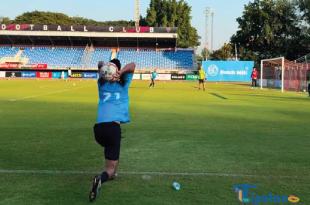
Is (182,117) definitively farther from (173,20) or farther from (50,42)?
(173,20)

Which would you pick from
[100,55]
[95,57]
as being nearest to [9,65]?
[95,57]

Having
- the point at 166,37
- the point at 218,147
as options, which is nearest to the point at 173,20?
the point at 166,37

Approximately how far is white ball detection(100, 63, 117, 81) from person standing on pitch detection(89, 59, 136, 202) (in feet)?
0.15

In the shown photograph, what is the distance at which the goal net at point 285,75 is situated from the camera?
99.2 ft

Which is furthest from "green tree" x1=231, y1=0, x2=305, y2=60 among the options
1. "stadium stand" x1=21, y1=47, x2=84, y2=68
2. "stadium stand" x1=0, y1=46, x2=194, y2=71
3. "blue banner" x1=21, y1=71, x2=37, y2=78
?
"blue banner" x1=21, y1=71, x2=37, y2=78

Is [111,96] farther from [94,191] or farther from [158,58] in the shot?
[158,58]

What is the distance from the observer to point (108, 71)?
172 inches

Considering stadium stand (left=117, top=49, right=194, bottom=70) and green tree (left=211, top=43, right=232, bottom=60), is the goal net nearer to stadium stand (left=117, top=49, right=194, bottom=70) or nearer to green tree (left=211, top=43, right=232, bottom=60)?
stadium stand (left=117, top=49, right=194, bottom=70)

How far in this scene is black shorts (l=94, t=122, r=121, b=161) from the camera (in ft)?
14.5

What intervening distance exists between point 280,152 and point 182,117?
208 inches

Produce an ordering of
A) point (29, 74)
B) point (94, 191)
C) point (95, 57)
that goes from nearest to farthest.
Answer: point (94, 191) → point (29, 74) → point (95, 57)

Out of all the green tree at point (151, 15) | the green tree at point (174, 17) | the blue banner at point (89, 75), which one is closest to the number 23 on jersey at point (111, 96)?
the blue banner at point (89, 75)

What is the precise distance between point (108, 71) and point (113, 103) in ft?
1.50

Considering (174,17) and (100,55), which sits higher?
(174,17)
